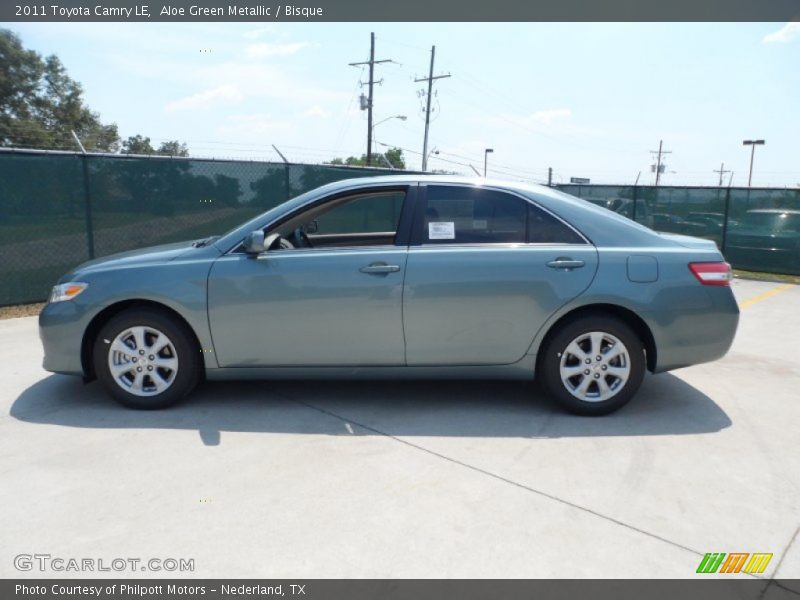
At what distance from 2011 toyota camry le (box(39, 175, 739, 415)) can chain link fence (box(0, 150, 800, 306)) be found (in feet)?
14.3

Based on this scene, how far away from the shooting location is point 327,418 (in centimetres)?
417

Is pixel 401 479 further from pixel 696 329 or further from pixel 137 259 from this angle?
pixel 137 259

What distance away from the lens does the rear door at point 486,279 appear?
414 centimetres

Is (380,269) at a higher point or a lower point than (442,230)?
→ lower

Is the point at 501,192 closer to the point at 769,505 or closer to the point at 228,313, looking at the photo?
the point at 228,313

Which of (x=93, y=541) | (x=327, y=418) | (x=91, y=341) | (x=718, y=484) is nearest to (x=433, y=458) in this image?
(x=327, y=418)

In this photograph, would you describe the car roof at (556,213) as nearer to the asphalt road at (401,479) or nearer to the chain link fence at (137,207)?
the asphalt road at (401,479)

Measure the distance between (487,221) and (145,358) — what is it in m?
2.59

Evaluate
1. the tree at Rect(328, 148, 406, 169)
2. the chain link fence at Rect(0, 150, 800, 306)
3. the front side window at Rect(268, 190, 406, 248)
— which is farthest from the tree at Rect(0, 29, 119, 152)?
the front side window at Rect(268, 190, 406, 248)

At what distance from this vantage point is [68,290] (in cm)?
429

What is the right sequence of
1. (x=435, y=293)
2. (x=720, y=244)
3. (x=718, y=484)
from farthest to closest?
(x=720, y=244), (x=435, y=293), (x=718, y=484)

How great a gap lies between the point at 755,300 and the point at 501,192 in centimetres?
680

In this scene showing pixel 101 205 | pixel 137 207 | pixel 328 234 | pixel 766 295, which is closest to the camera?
pixel 328 234

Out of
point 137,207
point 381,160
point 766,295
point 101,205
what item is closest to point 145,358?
point 101,205
